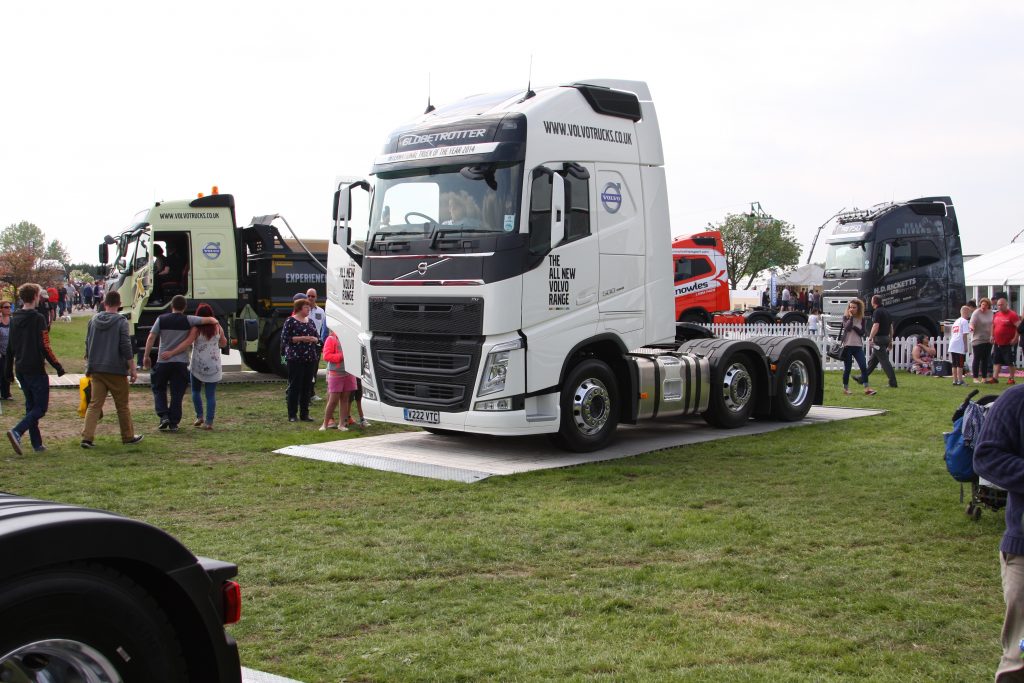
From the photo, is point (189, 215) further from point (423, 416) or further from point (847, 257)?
point (847, 257)

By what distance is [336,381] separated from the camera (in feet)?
43.9

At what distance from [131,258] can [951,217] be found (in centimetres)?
1956

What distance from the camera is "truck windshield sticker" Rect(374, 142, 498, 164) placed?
10758 millimetres

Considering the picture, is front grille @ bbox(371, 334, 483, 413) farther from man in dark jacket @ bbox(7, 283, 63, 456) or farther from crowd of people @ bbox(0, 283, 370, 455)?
man in dark jacket @ bbox(7, 283, 63, 456)

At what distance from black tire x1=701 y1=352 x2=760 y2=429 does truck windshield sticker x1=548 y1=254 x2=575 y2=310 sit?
306 centimetres

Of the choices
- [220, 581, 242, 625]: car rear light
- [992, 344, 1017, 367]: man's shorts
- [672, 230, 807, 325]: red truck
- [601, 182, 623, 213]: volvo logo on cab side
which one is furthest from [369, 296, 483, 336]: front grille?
[672, 230, 807, 325]: red truck

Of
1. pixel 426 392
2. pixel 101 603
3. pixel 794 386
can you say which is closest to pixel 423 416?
pixel 426 392

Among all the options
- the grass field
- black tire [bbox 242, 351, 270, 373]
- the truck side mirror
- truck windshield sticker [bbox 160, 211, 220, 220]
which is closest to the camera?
the grass field

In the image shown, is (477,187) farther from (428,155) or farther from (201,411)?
(201,411)

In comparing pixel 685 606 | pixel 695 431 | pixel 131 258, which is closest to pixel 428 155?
pixel 695 431

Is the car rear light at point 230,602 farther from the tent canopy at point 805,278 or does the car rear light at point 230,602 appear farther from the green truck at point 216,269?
the tent canopy at point 805,278

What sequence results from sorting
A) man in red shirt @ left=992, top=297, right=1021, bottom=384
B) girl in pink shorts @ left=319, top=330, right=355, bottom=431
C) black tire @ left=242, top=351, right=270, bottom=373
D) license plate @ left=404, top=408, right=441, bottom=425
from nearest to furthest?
1. license plate @ left=404, top=408, right=441, bottom=425
2. girl in pink shorts @ left=319, top=330, right=355, bottom=431
3. man in red shirt @ left=992, top=297, right=1021, bottom=384
4. black tire @ left=242, top=351, right=270, bottom=373

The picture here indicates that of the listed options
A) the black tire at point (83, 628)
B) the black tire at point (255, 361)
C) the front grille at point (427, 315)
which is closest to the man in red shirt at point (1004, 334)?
the front grille at point (427, 315)

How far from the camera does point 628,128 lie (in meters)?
12.0
